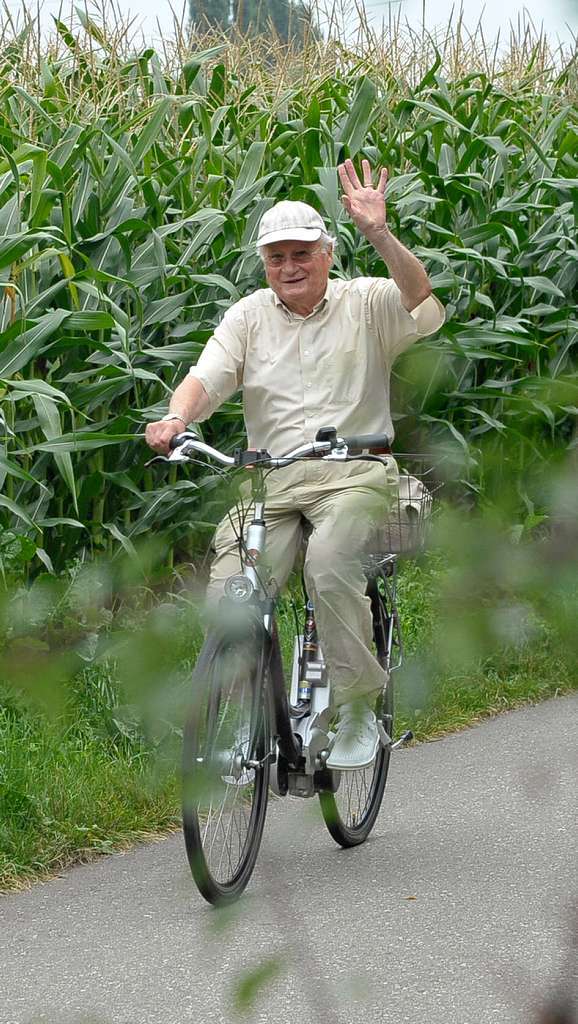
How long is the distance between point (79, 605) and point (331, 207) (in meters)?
5.14

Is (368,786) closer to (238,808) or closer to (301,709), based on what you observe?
(301,709)

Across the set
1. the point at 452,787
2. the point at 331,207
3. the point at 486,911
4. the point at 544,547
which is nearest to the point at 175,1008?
the point at 486,911

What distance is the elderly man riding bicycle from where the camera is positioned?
13.4 ft

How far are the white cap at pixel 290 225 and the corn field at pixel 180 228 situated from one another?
1.87ft

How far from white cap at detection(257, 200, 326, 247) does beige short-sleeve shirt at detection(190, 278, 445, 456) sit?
201 mm

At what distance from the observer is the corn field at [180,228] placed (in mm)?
5391

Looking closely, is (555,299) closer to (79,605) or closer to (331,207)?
(331,207)

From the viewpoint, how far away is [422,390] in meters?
1.37

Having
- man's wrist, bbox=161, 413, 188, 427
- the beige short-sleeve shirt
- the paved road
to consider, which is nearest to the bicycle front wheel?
the paved road

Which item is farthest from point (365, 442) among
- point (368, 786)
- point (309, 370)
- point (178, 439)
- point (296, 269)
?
point (368, 786)

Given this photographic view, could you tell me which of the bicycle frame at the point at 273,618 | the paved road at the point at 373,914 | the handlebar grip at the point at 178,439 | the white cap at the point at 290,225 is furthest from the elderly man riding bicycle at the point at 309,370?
the paved road at the point at 373,914

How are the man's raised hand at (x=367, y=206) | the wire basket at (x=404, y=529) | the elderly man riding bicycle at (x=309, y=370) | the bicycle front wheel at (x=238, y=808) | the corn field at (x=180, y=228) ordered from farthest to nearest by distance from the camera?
the corn field at (x=180, y=228) < the elderly man riding bicycle at (x=309, y=370) < the man's raised hand at (x=367, y=206) < the bicycle front wheel at (x=238, y=808) < the wire basket at (x=404, y=529)

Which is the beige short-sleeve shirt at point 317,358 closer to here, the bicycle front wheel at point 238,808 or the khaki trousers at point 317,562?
the khaki trousers at point 317,562

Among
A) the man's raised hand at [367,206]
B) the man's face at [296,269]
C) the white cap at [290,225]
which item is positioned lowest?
the man's face at [296,269]
